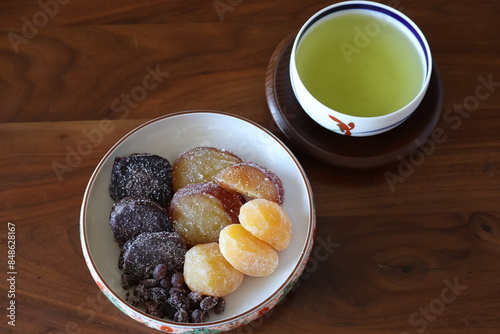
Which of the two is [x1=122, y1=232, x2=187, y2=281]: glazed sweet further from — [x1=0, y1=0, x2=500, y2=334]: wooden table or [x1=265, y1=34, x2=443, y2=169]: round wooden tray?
[x1=265, y1=34, x2=443, y2=169]: round wooden tray

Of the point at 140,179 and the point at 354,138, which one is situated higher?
the point at 140,179

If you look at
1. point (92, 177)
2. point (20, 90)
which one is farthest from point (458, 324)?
point (20, 90)

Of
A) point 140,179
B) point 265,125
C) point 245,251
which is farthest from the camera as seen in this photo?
point 265,125

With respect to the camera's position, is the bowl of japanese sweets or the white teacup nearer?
the bowl of japanese sweets

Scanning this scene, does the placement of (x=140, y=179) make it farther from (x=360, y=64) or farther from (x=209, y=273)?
(x=360, y=64)

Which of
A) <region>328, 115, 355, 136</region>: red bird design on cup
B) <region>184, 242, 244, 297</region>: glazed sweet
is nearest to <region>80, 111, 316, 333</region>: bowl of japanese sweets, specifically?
<region>184, 242, 244, 297</region>: glazed sweet

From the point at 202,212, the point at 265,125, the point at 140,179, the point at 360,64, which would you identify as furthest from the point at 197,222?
the point at 360,64

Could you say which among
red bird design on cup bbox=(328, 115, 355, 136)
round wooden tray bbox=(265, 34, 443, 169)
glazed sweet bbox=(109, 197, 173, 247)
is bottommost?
round wooden tray bbox=(265, 34, 443, 169)
